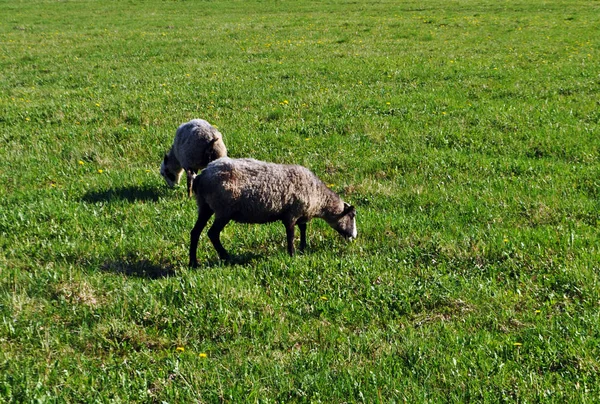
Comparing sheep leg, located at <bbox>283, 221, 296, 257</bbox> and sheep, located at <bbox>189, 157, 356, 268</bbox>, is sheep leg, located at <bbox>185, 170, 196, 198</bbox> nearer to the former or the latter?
sheep, located at <bbox>189, 157, 356, 268</bbox>

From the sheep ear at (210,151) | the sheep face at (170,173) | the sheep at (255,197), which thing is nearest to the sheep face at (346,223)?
the sheep at (255,197)

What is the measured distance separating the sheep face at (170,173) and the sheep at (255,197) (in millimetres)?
2996

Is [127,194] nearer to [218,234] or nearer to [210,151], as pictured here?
[210,151]

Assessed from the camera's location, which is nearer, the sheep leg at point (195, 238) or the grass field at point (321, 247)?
the grass field at point (321, 247)

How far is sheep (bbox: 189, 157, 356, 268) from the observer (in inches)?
268

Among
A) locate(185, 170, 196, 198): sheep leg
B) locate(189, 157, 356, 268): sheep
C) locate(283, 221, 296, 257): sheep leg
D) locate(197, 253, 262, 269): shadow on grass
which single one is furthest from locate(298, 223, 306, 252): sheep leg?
locate(185, 170, 196, 198): sheep leg

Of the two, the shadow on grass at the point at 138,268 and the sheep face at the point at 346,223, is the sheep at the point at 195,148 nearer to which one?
the shadow on grass at the point at 138,268

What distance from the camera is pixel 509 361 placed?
187 inches

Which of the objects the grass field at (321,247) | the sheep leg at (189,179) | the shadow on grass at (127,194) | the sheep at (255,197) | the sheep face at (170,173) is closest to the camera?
the grass field at (321,247)

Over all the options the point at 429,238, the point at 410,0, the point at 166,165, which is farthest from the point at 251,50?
the point at 410,0

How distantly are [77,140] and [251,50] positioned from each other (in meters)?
14.0

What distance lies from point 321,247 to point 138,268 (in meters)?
2.49

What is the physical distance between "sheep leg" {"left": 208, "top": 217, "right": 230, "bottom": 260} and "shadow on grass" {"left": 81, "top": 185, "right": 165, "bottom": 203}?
2565 millimetres

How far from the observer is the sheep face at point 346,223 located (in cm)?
771
